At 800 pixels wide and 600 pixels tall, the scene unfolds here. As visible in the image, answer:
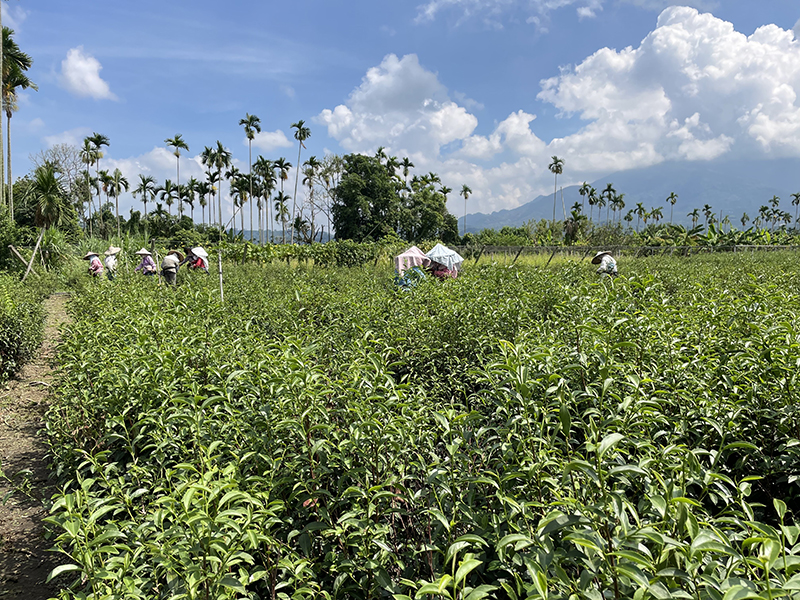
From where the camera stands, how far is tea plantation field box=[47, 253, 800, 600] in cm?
134

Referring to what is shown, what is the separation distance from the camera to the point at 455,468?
6.65 ft

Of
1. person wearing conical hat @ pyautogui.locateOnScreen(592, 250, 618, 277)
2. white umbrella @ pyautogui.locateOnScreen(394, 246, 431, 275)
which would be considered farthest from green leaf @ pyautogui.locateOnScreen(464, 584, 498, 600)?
white umbrella @ pyautogui.locateOnScreen(394, 246, 431, 275)

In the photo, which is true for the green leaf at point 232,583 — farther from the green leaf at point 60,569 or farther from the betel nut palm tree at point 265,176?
the betel nut palm tree at point 265,176

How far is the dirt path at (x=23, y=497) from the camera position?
2.69 m

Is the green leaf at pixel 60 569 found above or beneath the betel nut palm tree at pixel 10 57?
beneath

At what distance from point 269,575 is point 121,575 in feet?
1.63

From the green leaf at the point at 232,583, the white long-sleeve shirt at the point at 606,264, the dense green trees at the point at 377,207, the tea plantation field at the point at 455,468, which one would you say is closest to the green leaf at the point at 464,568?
the tea plantation field at the point at 455,468

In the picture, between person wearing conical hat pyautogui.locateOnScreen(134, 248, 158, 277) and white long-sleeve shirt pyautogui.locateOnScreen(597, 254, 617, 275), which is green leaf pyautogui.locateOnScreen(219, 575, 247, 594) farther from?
person wearing conical hat pyautogui.locateOnScreen(134, 248, 158, 277)

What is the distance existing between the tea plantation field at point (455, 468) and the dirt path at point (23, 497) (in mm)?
253

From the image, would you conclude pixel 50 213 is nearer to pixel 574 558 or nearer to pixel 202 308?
pixel 202 308

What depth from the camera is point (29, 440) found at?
4.39m

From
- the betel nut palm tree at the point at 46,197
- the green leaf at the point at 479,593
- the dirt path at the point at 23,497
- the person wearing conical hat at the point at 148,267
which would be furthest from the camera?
the betel nut palm tree at the point at 46,197

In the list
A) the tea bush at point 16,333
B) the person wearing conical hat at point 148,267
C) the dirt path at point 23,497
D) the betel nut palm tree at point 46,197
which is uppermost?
the betel nut palm tree at point 46,197

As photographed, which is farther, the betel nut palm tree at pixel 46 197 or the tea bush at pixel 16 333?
the betel nut palm tree at pixel 46 197
